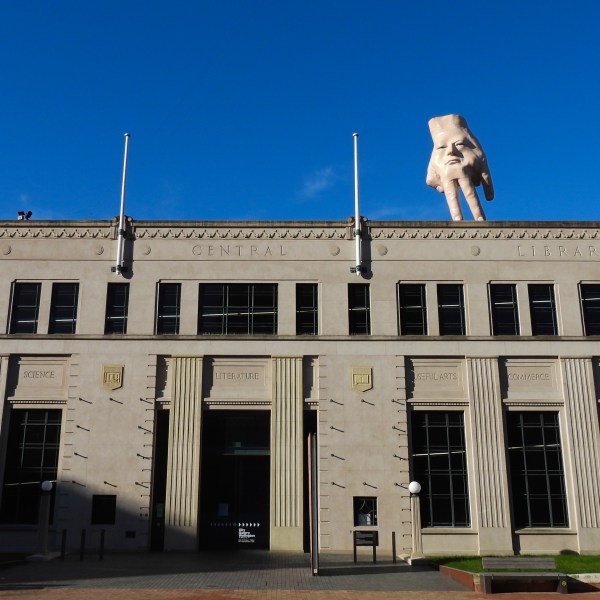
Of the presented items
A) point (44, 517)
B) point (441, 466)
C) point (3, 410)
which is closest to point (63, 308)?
point (3, 410)

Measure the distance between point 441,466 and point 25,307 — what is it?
18.2 m

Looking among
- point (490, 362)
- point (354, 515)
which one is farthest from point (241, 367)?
point (490, 362)

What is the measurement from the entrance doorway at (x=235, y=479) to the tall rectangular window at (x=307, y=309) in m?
3.81

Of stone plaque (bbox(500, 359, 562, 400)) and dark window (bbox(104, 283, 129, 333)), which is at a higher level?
dark window (bbox(104, 283, 129, 333))

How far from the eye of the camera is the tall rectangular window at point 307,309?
98.9 feet

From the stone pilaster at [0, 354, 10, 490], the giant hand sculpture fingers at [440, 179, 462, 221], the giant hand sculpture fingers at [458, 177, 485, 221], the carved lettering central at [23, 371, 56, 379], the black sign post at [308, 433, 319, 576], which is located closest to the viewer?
the black sign post at [308, 433, 319, 576]

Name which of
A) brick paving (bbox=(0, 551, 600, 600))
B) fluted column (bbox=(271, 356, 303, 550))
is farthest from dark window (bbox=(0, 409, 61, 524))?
fluted column (bbox=(271, 356, 303, 550))

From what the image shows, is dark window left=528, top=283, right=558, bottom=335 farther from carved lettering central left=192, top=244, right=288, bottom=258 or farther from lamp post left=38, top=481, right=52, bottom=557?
lamp post left=38, top=481, right=52, bottom=557

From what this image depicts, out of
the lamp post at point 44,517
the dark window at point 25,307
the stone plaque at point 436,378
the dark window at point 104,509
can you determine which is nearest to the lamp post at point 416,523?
the stone plaque at point 436,378

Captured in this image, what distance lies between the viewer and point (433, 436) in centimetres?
2891

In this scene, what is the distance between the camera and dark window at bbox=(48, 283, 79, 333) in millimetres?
30016

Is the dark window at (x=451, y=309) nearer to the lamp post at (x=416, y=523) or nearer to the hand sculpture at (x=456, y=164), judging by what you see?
the hand sculpture at (x=456, y=164)

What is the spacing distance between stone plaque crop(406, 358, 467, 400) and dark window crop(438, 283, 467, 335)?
4.46 feet

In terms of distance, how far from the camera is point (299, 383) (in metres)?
29.0
